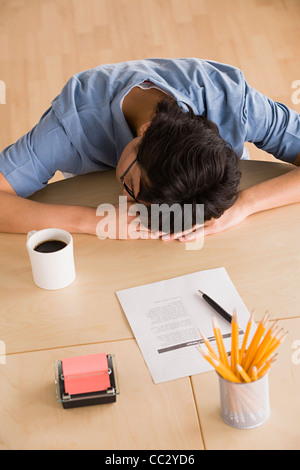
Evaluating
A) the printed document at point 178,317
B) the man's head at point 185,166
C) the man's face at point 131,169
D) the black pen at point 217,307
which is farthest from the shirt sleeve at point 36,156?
the black pen at point 217,307

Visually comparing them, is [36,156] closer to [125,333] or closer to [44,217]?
[44,217]

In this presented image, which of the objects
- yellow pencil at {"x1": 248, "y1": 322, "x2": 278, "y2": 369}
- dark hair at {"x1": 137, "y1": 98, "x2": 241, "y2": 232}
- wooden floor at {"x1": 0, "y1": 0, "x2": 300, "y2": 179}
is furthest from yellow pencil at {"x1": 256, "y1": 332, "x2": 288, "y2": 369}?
wooden floor at {"x1": 0, "y1": 0, "x2": 300, "y2": 179}

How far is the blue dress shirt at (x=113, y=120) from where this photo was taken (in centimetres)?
154

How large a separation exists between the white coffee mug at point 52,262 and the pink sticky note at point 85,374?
9.8 inches

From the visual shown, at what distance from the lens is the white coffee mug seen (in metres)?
1.24

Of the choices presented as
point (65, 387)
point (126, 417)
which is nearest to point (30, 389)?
point (65, 387)

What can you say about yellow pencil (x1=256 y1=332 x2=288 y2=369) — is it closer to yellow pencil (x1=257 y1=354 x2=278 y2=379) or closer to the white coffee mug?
yellow pencil (x1=257 y1=354 x2=278 y2=379)

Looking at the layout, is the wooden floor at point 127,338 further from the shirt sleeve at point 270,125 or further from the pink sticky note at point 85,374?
the shirt sleeve at point 270,125

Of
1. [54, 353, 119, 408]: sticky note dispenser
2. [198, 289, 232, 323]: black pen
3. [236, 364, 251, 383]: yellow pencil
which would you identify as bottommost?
[198, 289, 232, 323]: black pen

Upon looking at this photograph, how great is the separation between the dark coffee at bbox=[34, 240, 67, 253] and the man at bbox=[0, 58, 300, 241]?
156 millimetres

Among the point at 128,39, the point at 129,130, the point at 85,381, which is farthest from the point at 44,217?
the point at 128,39

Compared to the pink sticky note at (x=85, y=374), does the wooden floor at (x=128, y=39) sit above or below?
below

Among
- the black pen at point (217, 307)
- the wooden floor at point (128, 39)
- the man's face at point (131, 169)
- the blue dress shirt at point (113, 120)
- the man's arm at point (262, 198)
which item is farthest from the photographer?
the wooden floor at point (128, 39)
